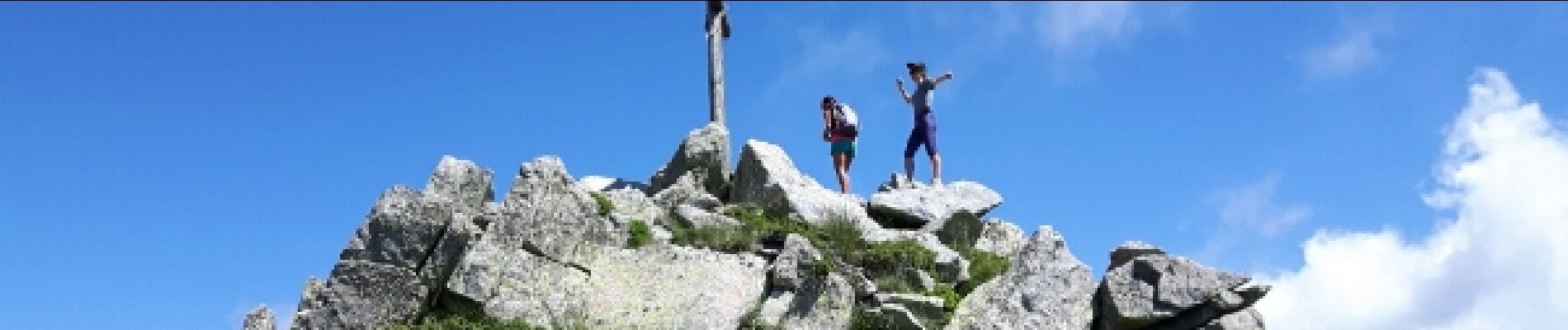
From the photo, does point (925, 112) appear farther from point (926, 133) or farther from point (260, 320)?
point (260, 320)

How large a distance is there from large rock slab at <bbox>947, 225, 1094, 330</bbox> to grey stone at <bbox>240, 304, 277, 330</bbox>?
917 centimetres

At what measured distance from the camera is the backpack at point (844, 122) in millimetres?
28406

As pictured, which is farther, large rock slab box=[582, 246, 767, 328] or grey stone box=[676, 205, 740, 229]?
grey stone box=[676, 205, 740, 229]

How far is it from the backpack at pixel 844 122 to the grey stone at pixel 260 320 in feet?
37.8

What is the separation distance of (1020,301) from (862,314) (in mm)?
2029

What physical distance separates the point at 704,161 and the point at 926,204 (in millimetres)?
4302

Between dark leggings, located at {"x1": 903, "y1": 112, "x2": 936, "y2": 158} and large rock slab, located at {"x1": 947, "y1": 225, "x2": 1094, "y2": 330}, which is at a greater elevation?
dark leggings, located at {"x1": 903, "y1": 112, "x2": 936, "y2": 158}

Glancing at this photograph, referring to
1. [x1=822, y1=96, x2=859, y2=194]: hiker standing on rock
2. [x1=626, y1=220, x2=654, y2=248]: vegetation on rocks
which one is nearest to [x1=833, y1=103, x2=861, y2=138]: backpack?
[x1=822, y1=96, x2=859, y2=194]: hiker standing on rock

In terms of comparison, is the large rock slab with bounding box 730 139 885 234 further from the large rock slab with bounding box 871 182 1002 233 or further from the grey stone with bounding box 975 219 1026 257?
the grey stone with bounding box 975 219 1026 257

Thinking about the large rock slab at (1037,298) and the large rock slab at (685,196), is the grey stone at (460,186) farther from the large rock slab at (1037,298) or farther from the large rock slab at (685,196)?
A: the large rock slab at (1037,298)

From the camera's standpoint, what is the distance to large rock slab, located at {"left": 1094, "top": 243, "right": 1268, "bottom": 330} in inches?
738

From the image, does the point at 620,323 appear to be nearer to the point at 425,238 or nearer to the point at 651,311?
the point at 651,311

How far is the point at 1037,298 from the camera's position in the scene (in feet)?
63.4

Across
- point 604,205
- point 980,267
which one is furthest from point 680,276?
point 980,267
